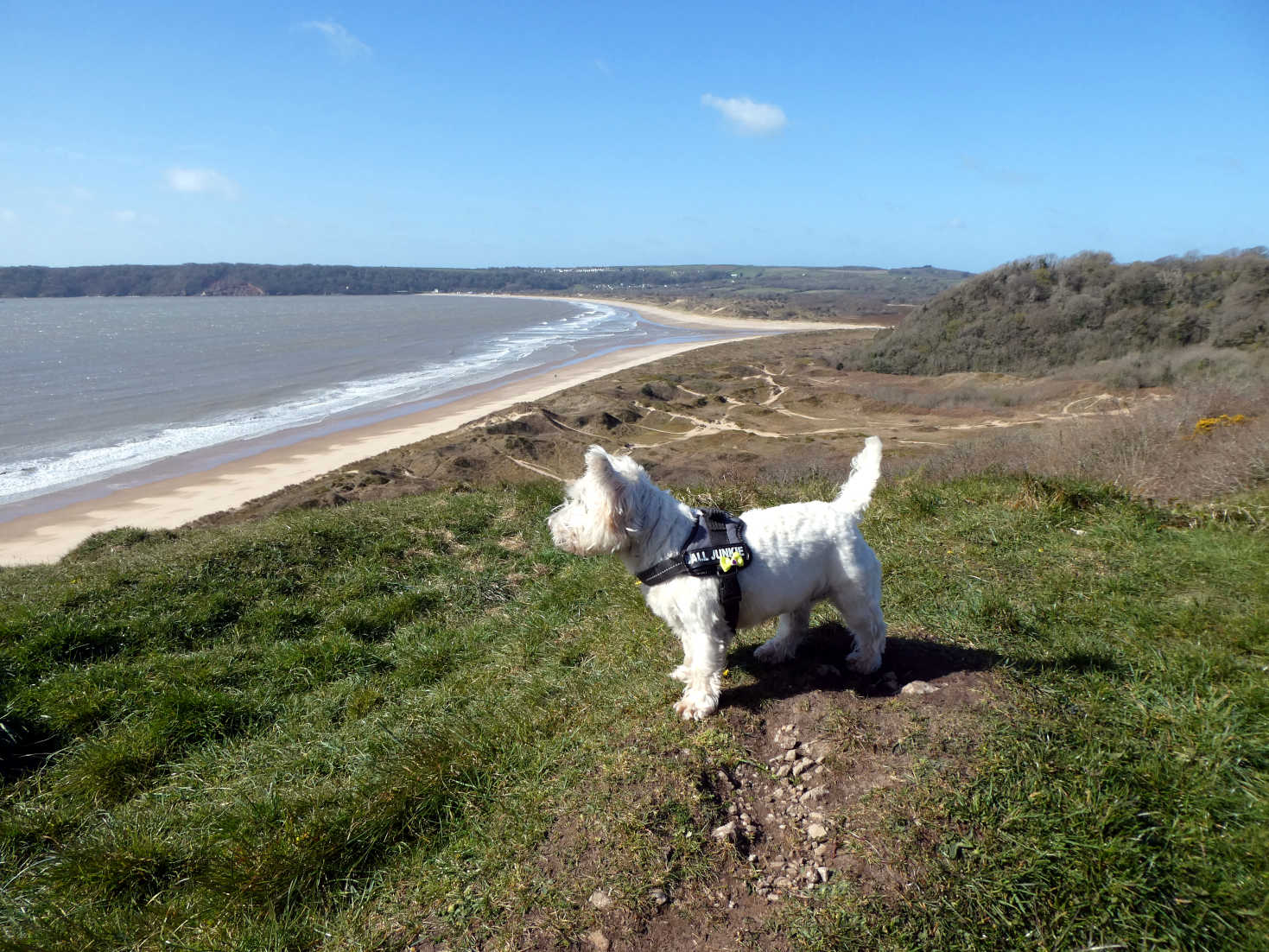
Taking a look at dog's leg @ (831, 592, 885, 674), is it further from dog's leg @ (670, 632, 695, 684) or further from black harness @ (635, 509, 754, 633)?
dog's leg @ (670, 632, 695, 684)

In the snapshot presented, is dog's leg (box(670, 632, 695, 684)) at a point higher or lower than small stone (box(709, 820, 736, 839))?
higher

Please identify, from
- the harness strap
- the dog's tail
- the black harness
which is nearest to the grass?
the harness strap

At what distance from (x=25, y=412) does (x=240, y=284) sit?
183 metres

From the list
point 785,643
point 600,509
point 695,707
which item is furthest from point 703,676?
point 600,509

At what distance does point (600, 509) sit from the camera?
3.95 meters

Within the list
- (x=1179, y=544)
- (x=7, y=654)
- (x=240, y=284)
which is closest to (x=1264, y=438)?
(x=1179, y=544)

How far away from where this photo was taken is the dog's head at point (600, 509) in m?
3.93

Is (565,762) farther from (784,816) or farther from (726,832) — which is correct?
(784,816)

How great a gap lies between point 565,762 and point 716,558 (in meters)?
1.36

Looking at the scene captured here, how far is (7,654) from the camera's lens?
5566mm

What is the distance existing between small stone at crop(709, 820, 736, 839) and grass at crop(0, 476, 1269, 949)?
47 millimetres

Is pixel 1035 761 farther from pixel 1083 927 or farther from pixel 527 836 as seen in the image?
pixel 527 836

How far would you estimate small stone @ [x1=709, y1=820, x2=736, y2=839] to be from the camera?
313 cm

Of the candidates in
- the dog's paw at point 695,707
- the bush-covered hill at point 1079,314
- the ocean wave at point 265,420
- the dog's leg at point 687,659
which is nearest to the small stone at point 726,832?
the dog's paw at point 695,707
